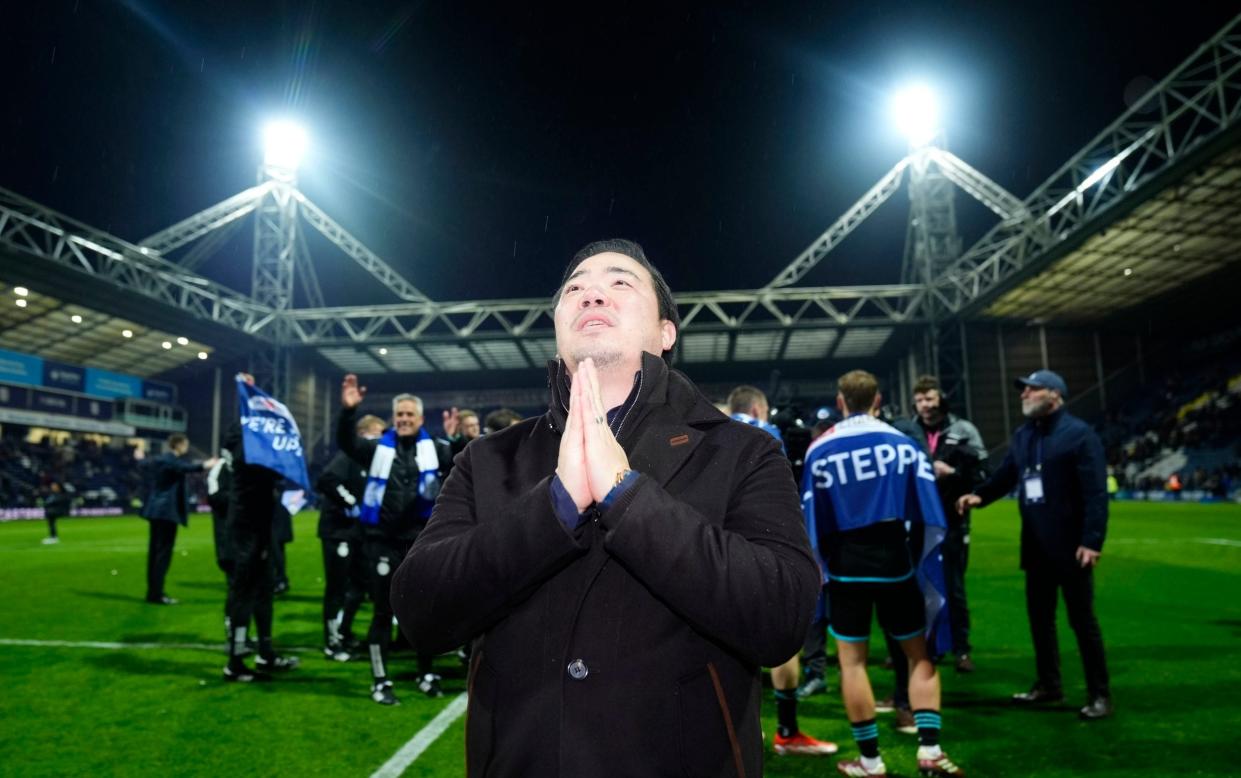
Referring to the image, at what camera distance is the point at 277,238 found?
34.0 m

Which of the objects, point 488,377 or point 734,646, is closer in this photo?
point 734,646

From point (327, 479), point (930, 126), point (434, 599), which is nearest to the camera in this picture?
point (434, 599)

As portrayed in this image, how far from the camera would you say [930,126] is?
1314 inches

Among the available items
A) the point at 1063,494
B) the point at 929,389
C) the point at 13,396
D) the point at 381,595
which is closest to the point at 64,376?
the point at 13,396

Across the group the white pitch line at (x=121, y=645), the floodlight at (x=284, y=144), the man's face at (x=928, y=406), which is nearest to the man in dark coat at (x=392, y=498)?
the white pitch line at (x=121, y=645)

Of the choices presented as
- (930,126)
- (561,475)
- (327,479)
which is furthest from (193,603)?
(930,126)

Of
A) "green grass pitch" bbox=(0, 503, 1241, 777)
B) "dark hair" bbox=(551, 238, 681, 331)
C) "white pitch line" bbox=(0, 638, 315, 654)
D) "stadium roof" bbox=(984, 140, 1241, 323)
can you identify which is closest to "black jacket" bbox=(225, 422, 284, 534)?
"green grass pitch" bbox=(0, 503, 1241, 777)

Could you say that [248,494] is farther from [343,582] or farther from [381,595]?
[343,582]

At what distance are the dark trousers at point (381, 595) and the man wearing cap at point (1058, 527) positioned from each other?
3.99m

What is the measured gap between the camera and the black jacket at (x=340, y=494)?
658 cm

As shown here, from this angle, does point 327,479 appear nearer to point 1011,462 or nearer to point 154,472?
point 154,472

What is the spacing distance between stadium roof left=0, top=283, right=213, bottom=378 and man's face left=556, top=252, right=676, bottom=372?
1233 inches

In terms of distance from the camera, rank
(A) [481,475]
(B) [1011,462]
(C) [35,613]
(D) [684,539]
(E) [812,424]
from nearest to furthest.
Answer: (D) [684,539] → (A) [481,475] → (B) [1011,462] → (E) [812,424] → (C) [35,613]

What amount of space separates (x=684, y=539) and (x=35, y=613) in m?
9.71
